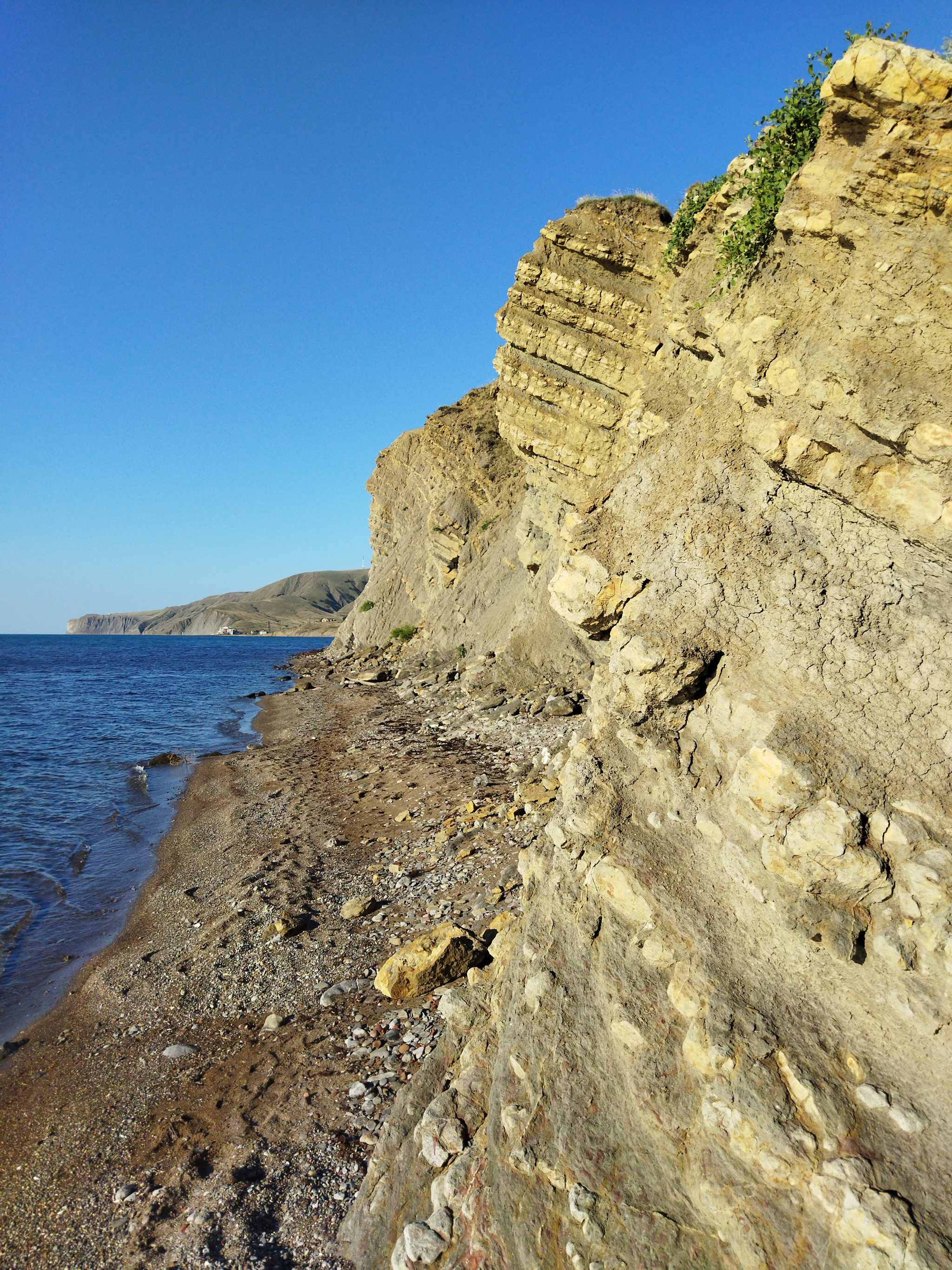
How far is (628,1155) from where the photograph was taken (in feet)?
13.7

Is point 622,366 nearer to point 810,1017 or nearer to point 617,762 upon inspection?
point 617,762

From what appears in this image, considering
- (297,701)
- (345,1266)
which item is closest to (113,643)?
(297,701)

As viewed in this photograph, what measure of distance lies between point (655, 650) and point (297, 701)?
3054 centimetres

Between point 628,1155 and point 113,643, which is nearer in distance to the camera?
point 628,1155

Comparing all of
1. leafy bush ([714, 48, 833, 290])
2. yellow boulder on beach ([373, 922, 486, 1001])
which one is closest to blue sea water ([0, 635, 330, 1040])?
yellow boulder on beach ([373, 922, 486, 1001])

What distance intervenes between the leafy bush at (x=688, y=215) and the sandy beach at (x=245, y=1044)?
9367mm

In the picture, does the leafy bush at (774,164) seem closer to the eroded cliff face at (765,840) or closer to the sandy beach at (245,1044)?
the eroded cliff face at (765,840)

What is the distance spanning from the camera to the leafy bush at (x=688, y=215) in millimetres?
9430

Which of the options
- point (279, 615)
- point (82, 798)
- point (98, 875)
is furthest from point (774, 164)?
point (279, 615)

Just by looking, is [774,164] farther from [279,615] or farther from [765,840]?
[279,615]

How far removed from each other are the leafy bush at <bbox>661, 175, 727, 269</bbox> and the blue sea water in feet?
47.4

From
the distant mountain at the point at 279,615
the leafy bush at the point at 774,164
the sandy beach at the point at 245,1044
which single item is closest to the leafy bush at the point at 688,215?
the leafy bush at the point at 774,164

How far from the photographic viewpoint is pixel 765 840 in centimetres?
423

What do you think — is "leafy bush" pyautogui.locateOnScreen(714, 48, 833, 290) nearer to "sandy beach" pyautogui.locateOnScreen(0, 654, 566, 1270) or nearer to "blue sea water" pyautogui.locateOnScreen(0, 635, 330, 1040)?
"sandy beach" pyautogui.locateOnScreen(0, 654, 566, 1270)
